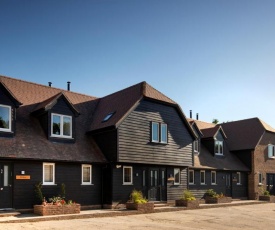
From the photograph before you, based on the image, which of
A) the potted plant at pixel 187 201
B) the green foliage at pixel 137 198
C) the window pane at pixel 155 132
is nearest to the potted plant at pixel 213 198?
the potted plant at pixel 187 201

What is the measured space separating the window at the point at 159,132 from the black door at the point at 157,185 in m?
2.07

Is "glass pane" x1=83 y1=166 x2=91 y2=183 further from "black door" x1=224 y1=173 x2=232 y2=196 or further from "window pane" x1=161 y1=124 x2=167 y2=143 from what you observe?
"black door" x1=224 y1=173 x2=232 y2=196

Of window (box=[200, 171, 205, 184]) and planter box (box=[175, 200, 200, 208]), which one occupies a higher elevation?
Answer: window (box=[200, 171, 205, 184])

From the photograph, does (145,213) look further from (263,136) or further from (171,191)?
(263,136)

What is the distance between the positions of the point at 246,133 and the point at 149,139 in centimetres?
1707

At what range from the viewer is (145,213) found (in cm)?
2170

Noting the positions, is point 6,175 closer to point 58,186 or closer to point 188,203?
point 58,186

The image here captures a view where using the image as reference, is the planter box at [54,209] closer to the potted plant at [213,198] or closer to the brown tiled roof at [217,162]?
the potted plant at [213,198]

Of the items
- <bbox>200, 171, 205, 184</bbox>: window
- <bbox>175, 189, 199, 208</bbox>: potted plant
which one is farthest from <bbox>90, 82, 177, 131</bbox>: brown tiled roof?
<bbox>200, 171, 205, 184</bbox>: window

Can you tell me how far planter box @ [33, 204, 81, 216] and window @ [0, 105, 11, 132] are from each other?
4417mm

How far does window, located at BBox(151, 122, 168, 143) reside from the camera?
2533 centimetres

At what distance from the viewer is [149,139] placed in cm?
2483

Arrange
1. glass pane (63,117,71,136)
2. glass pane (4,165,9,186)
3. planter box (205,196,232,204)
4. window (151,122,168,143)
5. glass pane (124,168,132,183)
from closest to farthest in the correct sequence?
glass pane (4,165,9,186) → glass pane (63,117,71,136) → glass pane (124,168,132,183) → window (151,122,168,143) → planter box (205,196,232,204)

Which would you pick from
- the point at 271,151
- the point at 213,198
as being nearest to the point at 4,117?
the point at 213,198
